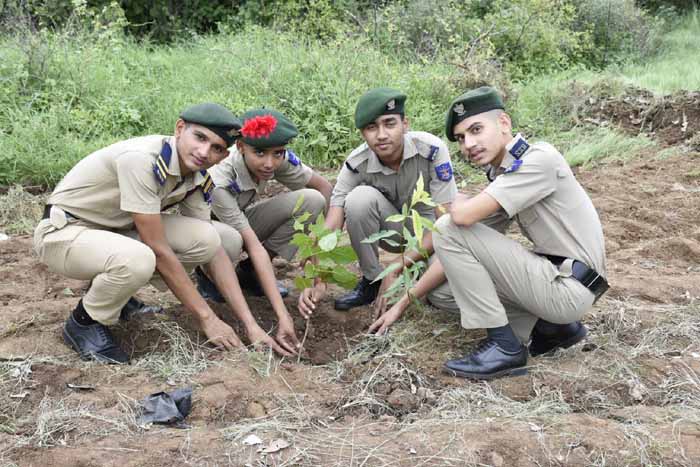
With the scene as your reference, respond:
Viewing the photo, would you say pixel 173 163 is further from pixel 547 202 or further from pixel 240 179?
pixel 547 202

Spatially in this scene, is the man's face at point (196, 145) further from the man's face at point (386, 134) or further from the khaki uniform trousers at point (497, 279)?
the khaki uniform trousers at point (497, 279)

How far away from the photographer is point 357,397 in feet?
9.26

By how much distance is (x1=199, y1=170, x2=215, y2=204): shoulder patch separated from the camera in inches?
133

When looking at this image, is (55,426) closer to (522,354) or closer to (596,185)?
(522,354)

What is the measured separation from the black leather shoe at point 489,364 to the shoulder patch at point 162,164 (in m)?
1.41

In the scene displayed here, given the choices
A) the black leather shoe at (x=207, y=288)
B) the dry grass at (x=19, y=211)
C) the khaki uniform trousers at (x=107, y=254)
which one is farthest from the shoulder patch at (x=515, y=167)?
the dry grass at (x=19, y=211)

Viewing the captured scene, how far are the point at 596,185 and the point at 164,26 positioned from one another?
7013mm

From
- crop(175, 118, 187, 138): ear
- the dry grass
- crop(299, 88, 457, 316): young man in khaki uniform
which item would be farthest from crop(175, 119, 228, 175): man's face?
the dry grass

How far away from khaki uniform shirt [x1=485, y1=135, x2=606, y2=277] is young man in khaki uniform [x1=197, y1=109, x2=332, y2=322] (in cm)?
93

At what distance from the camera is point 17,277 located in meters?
4.23

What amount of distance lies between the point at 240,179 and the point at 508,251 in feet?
4.80

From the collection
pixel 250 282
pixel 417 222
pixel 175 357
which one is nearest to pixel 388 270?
pixel 417 222

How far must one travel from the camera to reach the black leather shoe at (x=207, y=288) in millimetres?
3934

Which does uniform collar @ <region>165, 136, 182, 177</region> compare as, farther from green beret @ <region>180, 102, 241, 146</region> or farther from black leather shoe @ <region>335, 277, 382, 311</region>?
black leather shoe @ <region>335, 277, 382, 311</region>
